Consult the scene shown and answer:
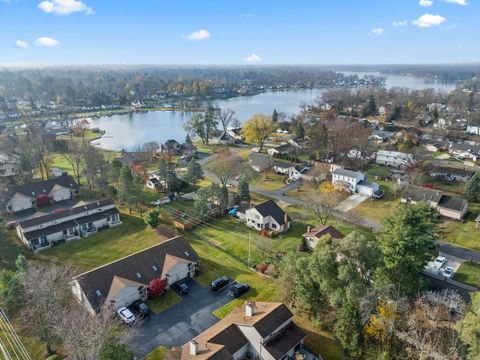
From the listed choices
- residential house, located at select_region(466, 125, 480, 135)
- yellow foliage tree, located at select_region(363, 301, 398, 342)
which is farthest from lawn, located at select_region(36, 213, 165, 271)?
residential house, located at select_region(466, 125, 480, 135)

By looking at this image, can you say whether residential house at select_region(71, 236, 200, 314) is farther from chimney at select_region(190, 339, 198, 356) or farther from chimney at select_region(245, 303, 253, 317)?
chimney at select_region(245, 303, 253, 317)

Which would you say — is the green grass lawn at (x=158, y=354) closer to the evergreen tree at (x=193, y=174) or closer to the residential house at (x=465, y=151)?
the evergreen tree at (x=193, y=174)

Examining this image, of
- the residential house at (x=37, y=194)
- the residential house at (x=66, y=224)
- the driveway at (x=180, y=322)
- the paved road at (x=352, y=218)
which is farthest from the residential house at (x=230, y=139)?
the driveway at (x=180, y=322)

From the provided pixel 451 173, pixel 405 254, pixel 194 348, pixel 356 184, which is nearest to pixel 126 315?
pixel 194 348

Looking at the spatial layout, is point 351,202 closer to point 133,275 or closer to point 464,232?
point 464,232

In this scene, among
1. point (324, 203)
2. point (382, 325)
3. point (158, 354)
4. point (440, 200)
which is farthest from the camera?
point (440, 200)
